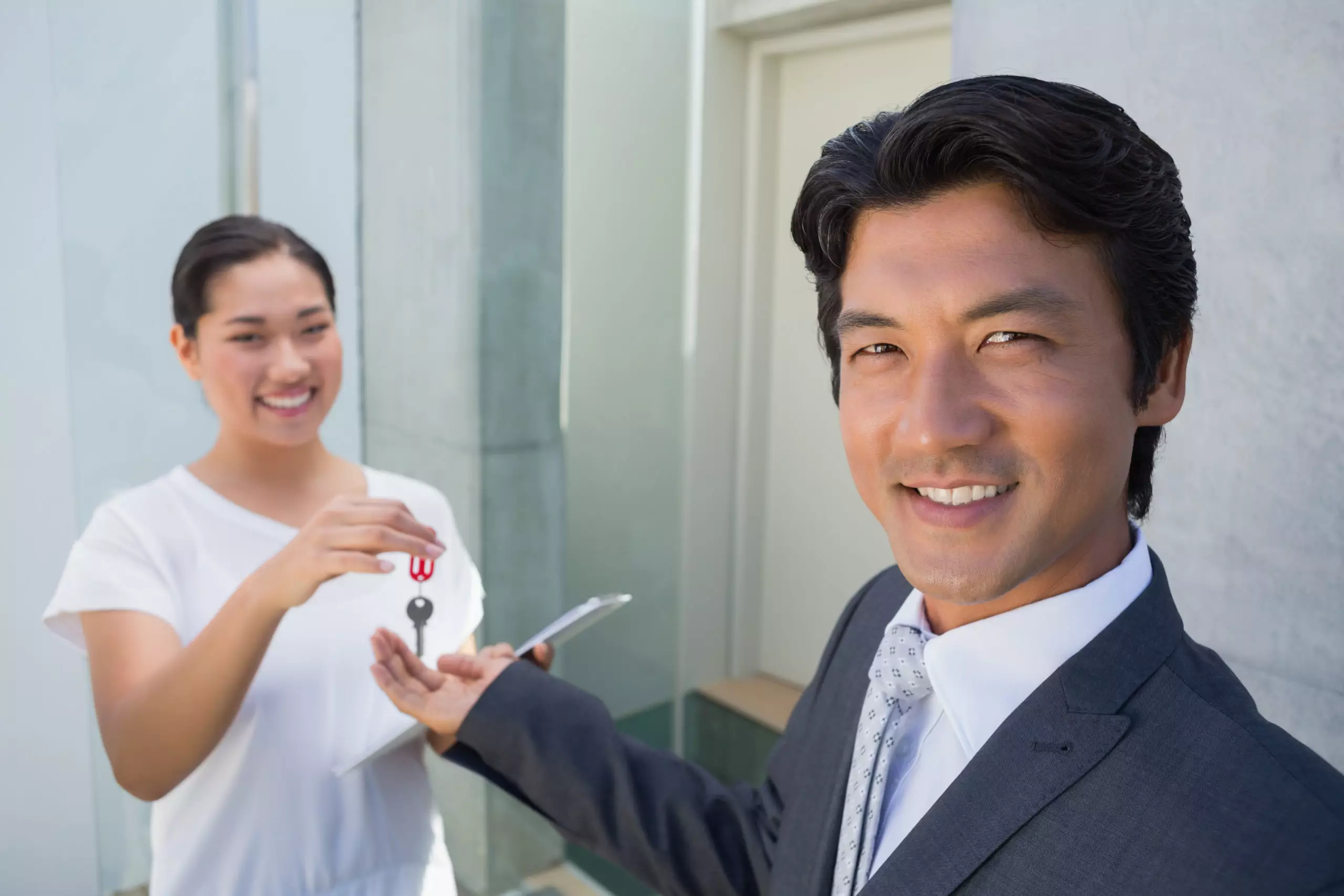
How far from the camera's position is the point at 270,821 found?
133 cm

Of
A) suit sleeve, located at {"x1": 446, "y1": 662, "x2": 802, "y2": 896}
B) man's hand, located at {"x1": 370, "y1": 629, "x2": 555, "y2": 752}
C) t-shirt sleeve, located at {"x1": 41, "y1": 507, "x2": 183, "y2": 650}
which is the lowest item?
suit sleeve, located at {"x1": 446, "y1": 662, "x2": 802, "y2": 896}

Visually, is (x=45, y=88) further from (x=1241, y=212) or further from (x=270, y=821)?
(x=1241, y=212)

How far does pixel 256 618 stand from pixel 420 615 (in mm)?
336

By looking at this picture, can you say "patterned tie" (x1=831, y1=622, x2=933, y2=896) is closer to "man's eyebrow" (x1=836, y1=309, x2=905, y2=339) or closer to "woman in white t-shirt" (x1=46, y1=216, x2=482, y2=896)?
"man's eyebrow" (x1=836, y1=309, x2=905, y2=339)

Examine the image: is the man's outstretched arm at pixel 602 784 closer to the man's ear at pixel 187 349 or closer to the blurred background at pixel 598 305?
the man's ear at pixel 187 349

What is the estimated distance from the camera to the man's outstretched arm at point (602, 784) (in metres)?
1.27

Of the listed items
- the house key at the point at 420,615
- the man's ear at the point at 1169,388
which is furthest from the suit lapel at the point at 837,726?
the house key at the point at 420,615

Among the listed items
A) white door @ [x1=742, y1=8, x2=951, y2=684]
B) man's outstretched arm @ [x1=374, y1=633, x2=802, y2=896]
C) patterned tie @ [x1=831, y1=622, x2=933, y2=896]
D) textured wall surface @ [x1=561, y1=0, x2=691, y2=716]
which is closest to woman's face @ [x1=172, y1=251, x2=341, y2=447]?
man's outstretched arm @ [x1=374, y1=633, x2=802, y2=896]

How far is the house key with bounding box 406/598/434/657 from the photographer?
1.49 metres

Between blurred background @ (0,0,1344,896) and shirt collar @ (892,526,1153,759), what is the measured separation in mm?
496

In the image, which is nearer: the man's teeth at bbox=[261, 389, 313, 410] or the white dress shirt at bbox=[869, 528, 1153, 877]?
the white dress shirt at bbox=[869, 528, 1153, 877]

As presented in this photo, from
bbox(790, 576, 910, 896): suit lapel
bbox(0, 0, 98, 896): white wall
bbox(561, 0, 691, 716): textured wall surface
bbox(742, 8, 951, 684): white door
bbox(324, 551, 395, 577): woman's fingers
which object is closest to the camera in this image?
bbox(790, 576, 910, 896): suit lapel

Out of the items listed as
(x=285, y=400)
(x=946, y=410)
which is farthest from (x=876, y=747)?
(x=285, y=400)

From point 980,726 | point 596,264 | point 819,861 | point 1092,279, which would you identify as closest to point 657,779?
point 819,861
